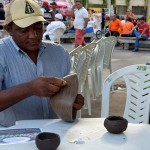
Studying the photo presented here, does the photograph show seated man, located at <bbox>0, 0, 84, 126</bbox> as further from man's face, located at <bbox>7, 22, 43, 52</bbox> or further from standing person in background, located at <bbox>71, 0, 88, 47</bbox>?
standing person in background, located at <bbox>71, 0, 88, 47</bbox>

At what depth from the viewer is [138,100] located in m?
3.25

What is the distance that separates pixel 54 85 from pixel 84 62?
3007mm

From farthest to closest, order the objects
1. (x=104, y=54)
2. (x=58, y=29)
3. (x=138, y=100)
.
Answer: (x=58, y=29) → (x=104, y=54) → (x=138, y=100)

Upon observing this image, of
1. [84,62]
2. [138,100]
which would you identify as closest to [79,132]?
[138,100]

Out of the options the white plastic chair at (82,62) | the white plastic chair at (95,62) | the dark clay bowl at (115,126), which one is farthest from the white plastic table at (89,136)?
the white plastic chair at (95,62)

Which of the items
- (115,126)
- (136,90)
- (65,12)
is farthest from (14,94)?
(65,12)

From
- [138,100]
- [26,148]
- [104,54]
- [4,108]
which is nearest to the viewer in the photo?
[26,148]

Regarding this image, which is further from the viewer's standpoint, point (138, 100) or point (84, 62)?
point (84, 62)

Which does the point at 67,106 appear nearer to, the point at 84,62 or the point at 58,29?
the point at 84,62

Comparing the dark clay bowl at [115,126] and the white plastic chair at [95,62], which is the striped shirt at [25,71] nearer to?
the dark clay bowl at [115,126]

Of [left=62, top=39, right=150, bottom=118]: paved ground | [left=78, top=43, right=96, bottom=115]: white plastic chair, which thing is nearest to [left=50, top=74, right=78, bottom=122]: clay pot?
[left=78, top=43, right=96, bottom=115]: white plastic chair

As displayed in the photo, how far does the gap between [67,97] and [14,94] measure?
0.30m

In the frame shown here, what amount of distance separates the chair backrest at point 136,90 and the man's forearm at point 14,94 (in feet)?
4.12

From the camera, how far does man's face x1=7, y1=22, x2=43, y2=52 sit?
2230 mm
